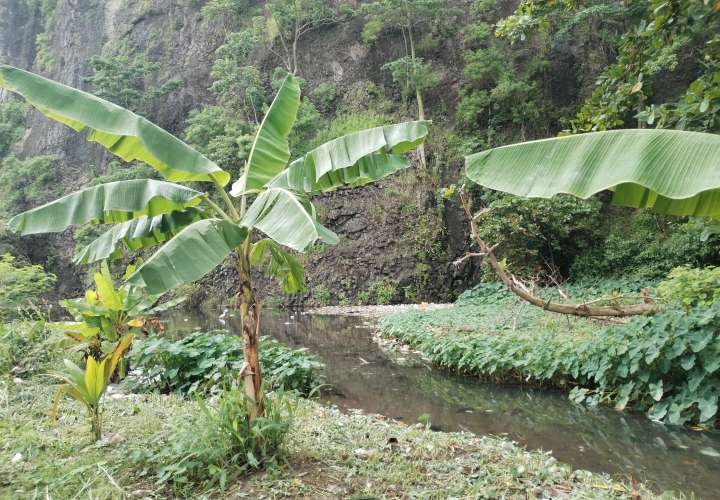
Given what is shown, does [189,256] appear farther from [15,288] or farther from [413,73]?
[413,73]

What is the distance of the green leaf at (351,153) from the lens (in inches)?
136

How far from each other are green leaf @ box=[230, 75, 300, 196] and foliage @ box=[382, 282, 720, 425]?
14.8 ft

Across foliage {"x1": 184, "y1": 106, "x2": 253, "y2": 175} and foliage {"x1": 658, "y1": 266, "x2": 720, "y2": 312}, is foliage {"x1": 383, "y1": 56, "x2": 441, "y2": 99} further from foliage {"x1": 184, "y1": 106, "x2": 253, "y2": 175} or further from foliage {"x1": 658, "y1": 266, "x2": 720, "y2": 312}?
foliage {"x1": 658, "y1": 266, "x2": 720, "y2": 312}

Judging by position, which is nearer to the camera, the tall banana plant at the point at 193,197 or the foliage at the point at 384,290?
the tall banana plant at the point at 193,197

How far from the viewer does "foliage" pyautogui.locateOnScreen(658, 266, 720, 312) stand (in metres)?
5.69

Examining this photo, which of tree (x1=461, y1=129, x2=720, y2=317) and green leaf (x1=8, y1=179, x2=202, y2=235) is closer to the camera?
tree (x1=461, y1=129, x2=720, y2=317)

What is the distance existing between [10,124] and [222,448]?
119 feet

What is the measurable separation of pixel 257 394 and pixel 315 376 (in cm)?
359

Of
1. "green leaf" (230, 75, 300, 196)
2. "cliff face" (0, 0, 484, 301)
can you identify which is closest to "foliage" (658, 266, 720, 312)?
"green leaf" (230, 75, 300, 196)

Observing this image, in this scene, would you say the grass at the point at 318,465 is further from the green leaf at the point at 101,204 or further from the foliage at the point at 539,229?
the foliage at the point at 539,229

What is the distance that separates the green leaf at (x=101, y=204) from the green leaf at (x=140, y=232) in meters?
0.18

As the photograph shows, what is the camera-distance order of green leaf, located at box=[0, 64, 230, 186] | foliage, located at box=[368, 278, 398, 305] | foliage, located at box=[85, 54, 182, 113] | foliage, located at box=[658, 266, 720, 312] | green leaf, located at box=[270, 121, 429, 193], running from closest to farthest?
green leaf, located at box=[0, 64, 230, 186] < green leaf, located at box=[270, 121, 429, 193] < foliage, located at box=[658, 266, 720, 312] < foliage, located at box=[368, 278, 398, 305] < foliage, located at box=[85, 54, 182, 113]

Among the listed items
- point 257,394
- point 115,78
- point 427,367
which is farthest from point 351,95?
point 257,394

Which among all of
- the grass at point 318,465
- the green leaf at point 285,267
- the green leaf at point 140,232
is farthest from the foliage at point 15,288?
the green leaf at point 285,267
